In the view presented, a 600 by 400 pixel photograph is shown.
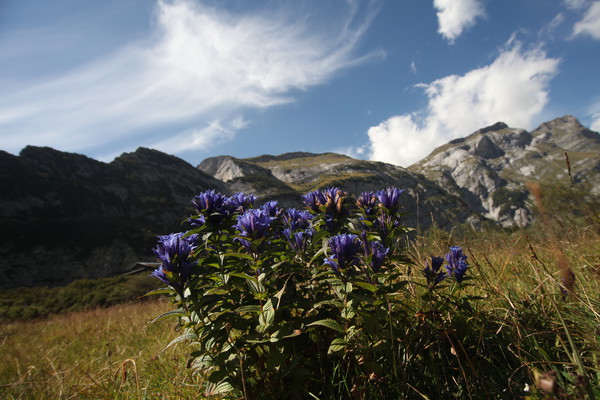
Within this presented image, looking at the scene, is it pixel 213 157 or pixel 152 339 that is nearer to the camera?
pixel 152 339

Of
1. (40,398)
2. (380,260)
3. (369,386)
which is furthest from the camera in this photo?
(40,398)

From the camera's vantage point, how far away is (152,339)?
5.79 meters

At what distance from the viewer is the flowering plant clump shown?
2273 mm

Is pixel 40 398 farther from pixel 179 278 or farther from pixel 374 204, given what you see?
pixel 374 204

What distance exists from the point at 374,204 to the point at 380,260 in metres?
0.79

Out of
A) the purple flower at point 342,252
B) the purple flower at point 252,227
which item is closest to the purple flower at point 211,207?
the purple flower at point 252,227

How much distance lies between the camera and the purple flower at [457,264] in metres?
2.87

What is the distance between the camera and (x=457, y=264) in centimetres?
296

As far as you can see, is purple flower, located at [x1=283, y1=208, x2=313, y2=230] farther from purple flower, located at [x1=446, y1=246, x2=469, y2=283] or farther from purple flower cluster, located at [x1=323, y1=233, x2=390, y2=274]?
purple flower, located at [x1=446, y1=246, x2=469, y2=283]

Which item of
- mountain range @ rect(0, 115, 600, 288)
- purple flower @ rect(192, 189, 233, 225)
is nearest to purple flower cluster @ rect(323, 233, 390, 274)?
purple flower @ rect(192, 189, 233, 225)

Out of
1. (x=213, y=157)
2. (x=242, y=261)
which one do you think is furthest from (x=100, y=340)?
(x=213, y=157)

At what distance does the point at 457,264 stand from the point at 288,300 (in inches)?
69.0

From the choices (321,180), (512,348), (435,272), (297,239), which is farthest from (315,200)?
(321,180)

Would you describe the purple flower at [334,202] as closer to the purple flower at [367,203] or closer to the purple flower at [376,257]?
the purple flower at [367,203]
